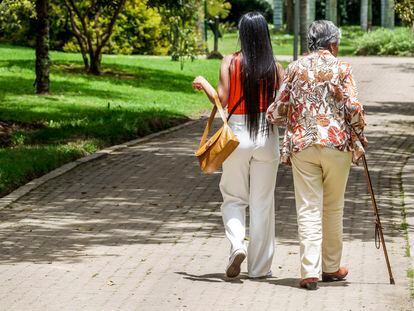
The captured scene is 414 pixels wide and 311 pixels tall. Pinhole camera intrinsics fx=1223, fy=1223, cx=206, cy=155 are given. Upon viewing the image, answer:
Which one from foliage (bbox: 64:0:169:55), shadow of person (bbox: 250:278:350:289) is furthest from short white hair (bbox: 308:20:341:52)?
foliage (bbox: 64:0:169:55)

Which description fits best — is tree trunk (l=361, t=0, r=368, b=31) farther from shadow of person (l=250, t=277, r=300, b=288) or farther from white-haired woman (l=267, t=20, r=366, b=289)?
white-haired woman (l=267, t=20, r=366, b=289)

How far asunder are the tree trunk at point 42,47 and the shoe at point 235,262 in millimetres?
14118

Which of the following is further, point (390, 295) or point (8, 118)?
point (8, 118)

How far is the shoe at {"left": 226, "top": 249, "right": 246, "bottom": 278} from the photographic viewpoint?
845cm

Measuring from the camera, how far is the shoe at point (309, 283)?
8.24 m

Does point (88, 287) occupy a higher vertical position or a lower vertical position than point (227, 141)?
lower

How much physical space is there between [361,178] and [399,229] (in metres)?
3.45

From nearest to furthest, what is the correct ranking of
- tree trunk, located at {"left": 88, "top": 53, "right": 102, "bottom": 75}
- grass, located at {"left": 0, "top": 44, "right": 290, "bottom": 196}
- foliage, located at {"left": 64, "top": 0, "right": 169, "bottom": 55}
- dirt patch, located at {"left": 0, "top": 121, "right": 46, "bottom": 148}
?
grass, located at {"left": 0, "top": 44, "right": 290, "bottom": 196} → dirt patch, located at {"left": 0, "top": 121, "right": 46, "bottom": 148} → tree trunk, located at {"left": 88, "top": 53, "right": 102, "bottom": 75} → foliage, located at {"left": 64, "top": 0, "right": 169, "bottom": 55}

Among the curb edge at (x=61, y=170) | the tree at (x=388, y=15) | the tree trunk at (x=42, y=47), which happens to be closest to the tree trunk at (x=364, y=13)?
the tree at (x=388, y=15)

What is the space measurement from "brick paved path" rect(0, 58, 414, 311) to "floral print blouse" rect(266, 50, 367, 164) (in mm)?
1031

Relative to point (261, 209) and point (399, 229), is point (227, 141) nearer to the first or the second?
point (261, 209)

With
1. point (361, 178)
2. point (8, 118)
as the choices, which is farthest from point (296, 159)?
point (8, 118)

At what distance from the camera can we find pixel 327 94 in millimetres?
8117

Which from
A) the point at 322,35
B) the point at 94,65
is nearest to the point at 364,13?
the point at 94,65
